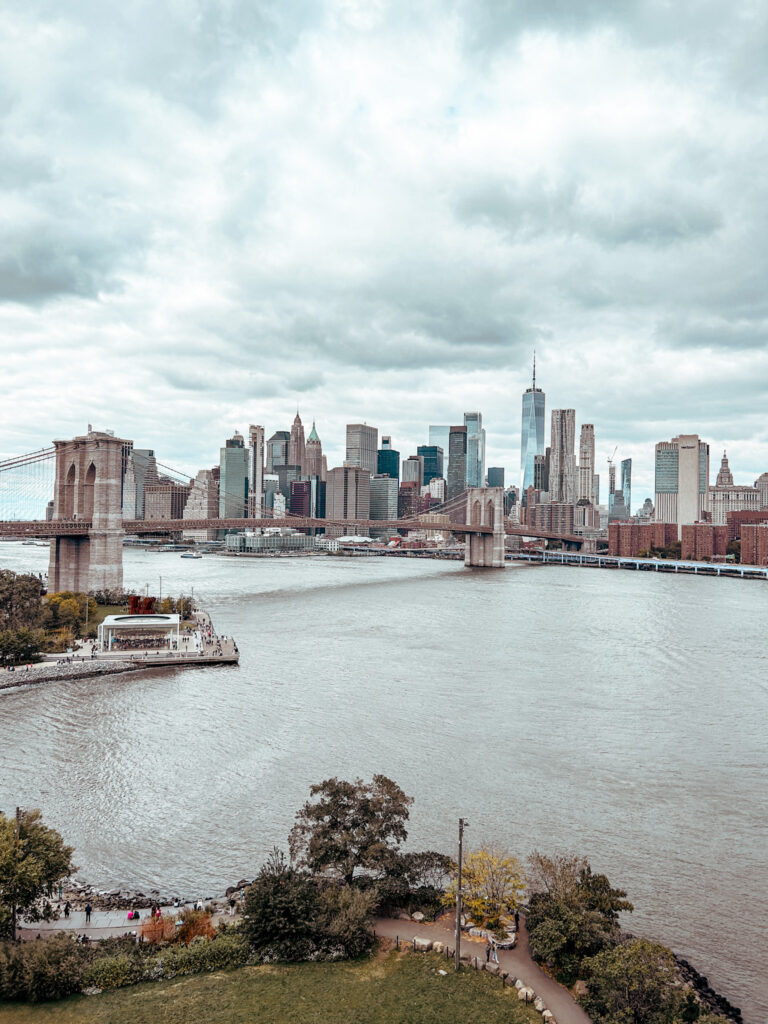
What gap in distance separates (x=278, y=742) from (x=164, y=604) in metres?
18.5

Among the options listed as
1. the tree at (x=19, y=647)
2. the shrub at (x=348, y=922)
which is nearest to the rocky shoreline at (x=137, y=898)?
the shrub at (x=348, y=922)

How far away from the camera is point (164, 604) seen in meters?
34.6

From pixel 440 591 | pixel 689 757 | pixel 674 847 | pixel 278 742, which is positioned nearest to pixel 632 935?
pixel 674 847

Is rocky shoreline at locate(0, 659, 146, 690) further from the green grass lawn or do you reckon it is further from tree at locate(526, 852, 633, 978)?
tree at locate(526, 852, 633, 978)

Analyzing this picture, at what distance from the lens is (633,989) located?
7781mm

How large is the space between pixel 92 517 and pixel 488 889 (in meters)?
33.4

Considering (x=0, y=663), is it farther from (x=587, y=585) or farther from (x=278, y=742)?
(x=587, y=585)

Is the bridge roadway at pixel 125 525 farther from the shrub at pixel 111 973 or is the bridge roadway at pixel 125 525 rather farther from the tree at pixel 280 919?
the tree at pixel 280 919

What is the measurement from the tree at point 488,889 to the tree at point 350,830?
1046 millimetres

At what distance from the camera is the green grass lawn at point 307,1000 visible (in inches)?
310

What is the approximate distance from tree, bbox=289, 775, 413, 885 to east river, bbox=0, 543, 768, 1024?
1.78 meters

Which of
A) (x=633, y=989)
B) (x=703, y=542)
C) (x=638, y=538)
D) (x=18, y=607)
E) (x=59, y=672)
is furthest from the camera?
(x=638, y=538)

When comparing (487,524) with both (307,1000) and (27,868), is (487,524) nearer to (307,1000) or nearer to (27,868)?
(27,868)

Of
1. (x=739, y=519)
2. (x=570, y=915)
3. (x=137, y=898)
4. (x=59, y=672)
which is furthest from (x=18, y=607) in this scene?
(x=739, y=519)
